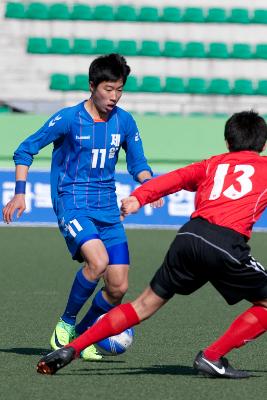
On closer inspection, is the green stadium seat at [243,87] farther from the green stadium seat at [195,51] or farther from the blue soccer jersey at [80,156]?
the blue soccer jersey at [80,156]

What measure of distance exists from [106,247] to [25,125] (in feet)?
36.3

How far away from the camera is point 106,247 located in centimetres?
654

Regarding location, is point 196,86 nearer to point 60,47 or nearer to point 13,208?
point 60,47

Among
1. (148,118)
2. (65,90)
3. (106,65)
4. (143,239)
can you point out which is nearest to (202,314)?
(106,65)

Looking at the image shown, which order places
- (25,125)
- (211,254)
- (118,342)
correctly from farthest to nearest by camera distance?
(25,125)
(118,342)
(211,254)

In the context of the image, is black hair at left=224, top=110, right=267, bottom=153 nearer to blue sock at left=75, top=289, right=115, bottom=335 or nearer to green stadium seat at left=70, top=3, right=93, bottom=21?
blue sock at left=75, top=289, right=115, bottom=335

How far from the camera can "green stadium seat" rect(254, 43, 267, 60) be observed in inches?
821

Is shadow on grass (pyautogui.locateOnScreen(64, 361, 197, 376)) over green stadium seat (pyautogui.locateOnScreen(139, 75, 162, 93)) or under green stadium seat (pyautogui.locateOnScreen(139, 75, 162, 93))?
over

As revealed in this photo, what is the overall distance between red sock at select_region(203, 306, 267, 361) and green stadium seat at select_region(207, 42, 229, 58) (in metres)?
15.5

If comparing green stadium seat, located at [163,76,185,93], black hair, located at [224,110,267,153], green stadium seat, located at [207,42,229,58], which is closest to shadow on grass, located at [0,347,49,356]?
black hair, located at [224,110,267,153]

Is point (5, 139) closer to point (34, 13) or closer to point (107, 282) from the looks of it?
point (34, 13)

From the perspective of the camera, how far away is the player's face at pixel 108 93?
638 cm

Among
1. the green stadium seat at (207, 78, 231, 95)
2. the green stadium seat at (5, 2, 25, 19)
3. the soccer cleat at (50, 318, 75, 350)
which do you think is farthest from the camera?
the green stadium seat at (5, 2, 25, 19)

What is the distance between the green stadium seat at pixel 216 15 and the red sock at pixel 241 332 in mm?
15957
